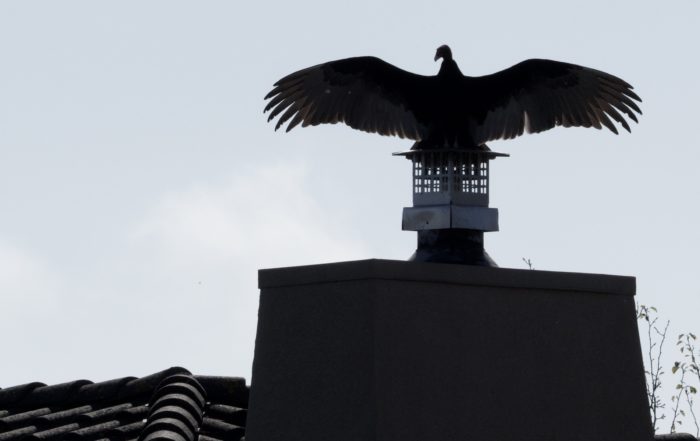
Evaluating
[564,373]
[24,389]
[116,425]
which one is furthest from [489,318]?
[24,389]

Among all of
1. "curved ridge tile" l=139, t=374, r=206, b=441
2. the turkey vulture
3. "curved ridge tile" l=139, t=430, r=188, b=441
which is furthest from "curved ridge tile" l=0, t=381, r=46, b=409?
the turkey vulture

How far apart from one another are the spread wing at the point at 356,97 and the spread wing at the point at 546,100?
25 centimetres

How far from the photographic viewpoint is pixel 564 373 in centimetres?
507

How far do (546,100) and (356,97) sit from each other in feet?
2.51

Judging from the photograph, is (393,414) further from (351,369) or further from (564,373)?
(564,373)

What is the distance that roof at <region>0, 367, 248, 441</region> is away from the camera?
6621mm

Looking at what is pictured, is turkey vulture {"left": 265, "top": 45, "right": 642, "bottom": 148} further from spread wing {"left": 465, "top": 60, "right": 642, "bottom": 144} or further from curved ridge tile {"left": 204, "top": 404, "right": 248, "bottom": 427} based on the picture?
curved ridge tile {"left": 204, "top": 404, "right": 248, "bottom": 427}

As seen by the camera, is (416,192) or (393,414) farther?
(416,192)

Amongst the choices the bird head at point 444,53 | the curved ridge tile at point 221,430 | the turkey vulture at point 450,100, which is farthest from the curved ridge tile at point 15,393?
the bird head at point 444,53

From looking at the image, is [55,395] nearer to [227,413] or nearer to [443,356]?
[227,413]

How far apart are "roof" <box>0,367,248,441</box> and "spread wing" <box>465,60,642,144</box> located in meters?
1.90

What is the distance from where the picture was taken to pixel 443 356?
4879 mm

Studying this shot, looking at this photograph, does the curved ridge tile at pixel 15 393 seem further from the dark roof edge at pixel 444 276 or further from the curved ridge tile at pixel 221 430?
the dark roof edge at pixel 444 276

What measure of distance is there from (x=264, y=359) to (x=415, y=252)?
68 centimetres
